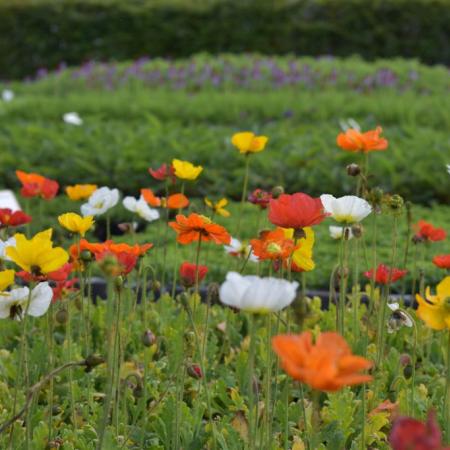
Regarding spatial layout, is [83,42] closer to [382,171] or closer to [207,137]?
[207,137]

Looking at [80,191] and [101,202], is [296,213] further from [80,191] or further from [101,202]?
[80,191]

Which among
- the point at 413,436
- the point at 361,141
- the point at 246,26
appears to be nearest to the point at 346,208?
the point at 361,141

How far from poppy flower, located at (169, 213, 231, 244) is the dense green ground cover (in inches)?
137

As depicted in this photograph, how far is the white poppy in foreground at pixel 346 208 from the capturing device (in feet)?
6.24

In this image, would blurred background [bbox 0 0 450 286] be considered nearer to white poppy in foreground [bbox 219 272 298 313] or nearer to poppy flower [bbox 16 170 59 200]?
poppy flower [bbox 16 170 59 200]

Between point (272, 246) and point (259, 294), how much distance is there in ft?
1.02

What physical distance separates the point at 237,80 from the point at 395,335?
6878 millimetres

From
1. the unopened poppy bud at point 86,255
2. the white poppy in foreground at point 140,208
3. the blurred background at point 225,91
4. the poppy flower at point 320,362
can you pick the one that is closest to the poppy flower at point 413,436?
the poppy flower at point 320,362

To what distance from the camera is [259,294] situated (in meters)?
1.32

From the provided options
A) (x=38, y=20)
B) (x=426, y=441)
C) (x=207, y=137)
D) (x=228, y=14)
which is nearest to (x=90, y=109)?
(x=207, y=137)

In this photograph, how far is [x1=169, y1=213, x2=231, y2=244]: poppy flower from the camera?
1.78 m

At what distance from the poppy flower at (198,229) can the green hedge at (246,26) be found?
11.0 m

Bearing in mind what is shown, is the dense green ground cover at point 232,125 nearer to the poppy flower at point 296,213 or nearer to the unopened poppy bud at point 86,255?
the unopened poppy bud at point 86,255

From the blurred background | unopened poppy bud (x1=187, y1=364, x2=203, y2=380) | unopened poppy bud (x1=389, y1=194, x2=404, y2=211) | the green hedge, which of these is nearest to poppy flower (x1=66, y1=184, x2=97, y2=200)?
unopened poppy bud (x1=187, y1=364, x2=203, y2=380)
